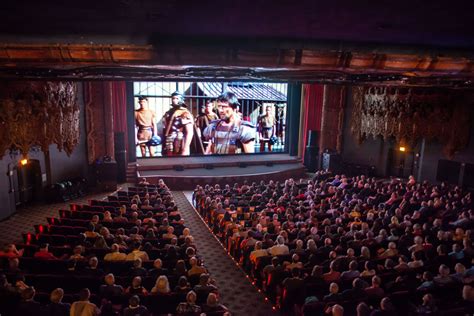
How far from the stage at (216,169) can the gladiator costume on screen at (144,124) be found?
84 centimetres

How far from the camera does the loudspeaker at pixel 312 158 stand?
20.0m

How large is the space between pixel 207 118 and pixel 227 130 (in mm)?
1299

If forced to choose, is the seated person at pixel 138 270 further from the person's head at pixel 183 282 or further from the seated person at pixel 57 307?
the seated person at pixel 57 307

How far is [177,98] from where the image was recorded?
18719mm

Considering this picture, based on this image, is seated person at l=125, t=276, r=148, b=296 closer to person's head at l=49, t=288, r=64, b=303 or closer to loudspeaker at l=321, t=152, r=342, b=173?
person's head at l=49, t=288, r=64, b=303

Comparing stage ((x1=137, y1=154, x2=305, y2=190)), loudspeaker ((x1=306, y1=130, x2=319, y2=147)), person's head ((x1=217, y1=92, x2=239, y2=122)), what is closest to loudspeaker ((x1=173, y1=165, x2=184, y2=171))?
stage ((x1=137, y1=154, x2=305, y2=190))

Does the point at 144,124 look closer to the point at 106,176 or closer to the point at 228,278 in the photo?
the point at 106,176

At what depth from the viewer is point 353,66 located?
143 inches

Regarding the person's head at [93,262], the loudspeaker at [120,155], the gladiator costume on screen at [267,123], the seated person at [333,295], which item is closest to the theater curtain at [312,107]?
the gladiator costume on screen at [267,123]

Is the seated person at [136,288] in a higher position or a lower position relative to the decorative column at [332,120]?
lower

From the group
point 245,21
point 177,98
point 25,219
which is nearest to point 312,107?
point 177,98

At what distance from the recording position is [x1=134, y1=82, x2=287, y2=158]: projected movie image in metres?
18.7

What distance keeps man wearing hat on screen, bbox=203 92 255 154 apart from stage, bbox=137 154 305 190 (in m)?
0.55

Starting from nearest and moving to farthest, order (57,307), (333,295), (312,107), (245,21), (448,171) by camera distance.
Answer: (245,21) < (57,307) < (333,295) < (448,171) < (312,107)
